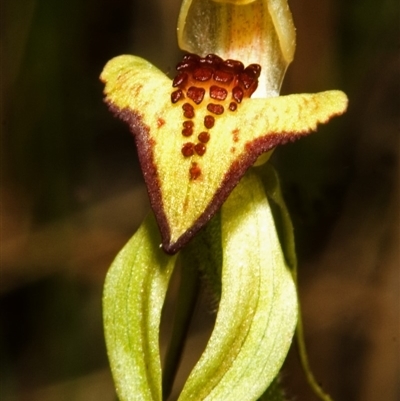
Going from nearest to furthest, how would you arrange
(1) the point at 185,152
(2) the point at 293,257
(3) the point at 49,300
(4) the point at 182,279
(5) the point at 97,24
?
(1) the point at 185,152, (2) the point at 293,257, (4) the point at 182,279, (3) the point at 49,300, (5) the point at 97,24

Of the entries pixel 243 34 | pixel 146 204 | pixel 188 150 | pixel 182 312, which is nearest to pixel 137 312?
pixel 182 312

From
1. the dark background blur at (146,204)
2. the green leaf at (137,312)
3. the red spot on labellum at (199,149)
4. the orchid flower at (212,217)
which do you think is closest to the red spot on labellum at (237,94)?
the orchid flower at (212,217)

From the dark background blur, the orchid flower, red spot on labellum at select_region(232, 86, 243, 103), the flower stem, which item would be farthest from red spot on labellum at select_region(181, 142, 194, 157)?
the dark background blur

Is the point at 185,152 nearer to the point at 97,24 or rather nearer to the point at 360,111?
the point at 360,111

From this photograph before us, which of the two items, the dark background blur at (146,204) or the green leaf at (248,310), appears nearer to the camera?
the green leaf at (248,310)

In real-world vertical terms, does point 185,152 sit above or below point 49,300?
above

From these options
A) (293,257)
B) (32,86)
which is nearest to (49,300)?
(32,86)

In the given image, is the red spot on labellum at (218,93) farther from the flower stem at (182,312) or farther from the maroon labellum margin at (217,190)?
the flower stem at (182,312)
